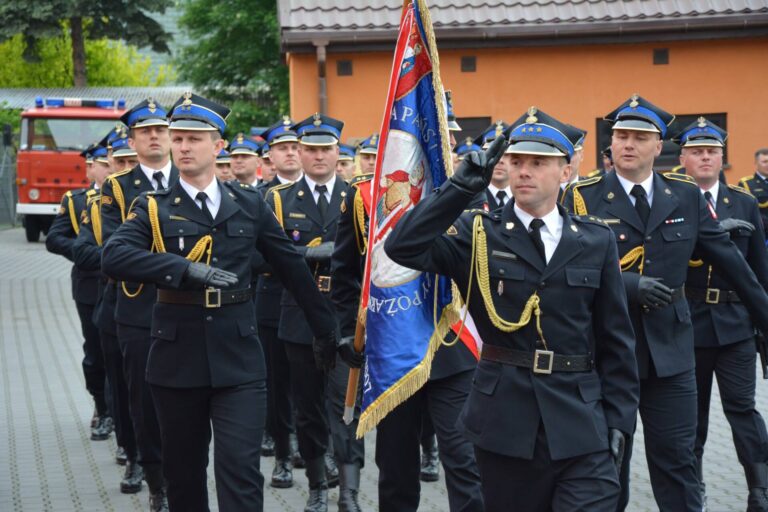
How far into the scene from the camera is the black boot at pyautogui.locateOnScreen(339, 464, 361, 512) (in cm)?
756

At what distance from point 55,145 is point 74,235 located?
68.3 feet

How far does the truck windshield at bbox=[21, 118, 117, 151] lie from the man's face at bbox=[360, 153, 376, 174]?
2040 centimetres

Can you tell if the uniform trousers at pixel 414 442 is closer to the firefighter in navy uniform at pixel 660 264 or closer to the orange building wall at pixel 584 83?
the firefighter in navy uniform at pixel 660 264

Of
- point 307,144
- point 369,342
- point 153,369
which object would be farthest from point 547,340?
point 307,144

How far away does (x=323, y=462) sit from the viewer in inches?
319

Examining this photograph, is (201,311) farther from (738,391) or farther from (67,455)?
(67,455)

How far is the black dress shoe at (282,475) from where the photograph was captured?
877cm

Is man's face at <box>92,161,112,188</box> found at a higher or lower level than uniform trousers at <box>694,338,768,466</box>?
higher

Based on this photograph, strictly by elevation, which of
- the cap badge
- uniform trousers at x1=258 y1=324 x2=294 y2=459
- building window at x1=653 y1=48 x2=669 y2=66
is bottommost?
uniform trousers at x1=258 y1=324 x2=294 y2=459

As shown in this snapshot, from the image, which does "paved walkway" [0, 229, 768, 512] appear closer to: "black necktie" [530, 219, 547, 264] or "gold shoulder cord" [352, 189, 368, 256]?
"gold shoulder cord" [352, 189, 368, 256]

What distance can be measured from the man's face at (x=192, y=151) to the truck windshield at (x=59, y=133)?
80.9 feet

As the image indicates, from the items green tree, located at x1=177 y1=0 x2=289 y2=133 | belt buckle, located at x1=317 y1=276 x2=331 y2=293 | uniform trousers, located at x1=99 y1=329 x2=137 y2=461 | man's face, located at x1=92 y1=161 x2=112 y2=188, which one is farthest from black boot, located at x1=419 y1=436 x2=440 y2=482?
green tree, located at x1=177 y1=0 x2=289 y2=133

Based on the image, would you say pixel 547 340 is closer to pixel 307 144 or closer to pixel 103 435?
pixel 307 144

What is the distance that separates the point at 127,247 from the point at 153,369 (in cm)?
61
